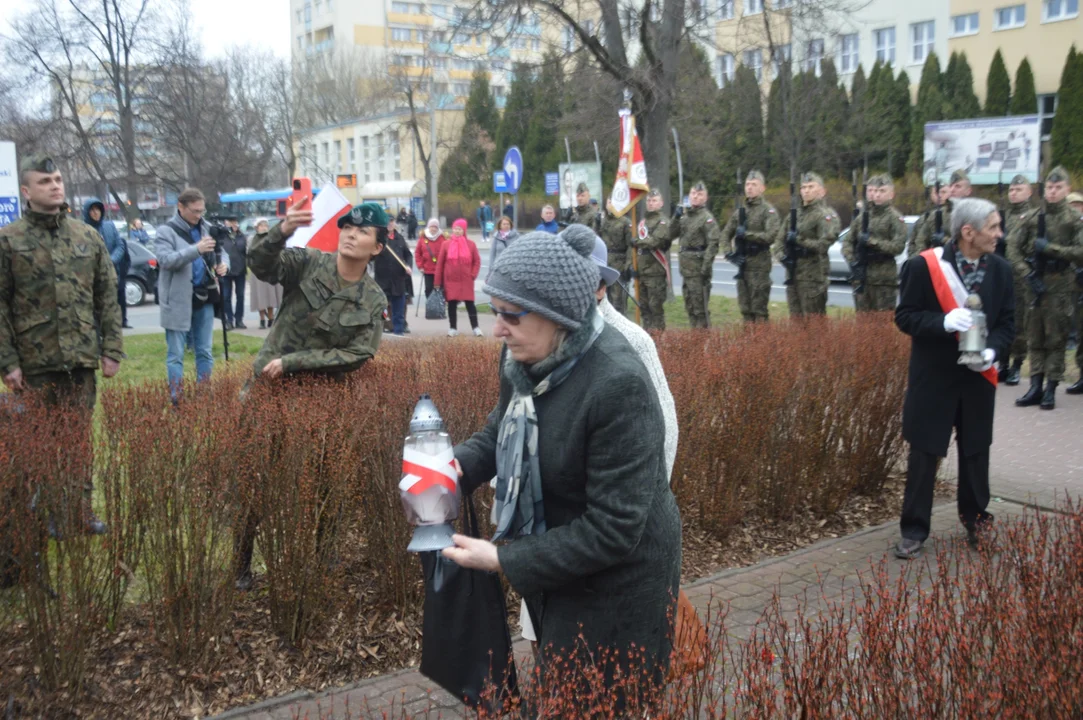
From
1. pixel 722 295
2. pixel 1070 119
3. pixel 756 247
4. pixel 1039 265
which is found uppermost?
pixel 1070 119

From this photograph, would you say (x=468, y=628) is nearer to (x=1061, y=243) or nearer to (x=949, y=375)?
(x=949, y=375)

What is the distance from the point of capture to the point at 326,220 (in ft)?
17.6

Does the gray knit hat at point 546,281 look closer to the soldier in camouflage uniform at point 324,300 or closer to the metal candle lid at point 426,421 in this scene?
the metal candle lid at point 426,421

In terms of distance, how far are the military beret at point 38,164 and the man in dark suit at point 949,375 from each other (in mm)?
4985

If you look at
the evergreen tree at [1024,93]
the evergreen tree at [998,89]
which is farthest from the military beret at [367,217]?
the evergreen tree at [998,89]

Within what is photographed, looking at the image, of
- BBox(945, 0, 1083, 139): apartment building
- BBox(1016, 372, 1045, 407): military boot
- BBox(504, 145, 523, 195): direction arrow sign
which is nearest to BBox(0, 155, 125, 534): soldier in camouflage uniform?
BBox(1016, 372, 1045, 407): military boot

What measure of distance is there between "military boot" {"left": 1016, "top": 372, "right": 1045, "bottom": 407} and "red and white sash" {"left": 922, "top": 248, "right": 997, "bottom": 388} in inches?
212

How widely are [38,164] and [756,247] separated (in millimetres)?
10265

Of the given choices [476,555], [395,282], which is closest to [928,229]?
[395,282]

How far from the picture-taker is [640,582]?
277cm

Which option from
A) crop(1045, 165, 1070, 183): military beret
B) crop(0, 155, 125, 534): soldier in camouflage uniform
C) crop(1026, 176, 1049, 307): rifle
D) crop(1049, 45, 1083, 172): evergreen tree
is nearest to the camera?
crop(0, 155, 125, 534): soldier in camouflage uniform

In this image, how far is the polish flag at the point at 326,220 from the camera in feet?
17.3

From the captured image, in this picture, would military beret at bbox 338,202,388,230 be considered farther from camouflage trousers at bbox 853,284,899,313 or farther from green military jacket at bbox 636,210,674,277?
green military jacket at bbox 636,210,674,277

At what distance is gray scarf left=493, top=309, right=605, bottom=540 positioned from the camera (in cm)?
269
